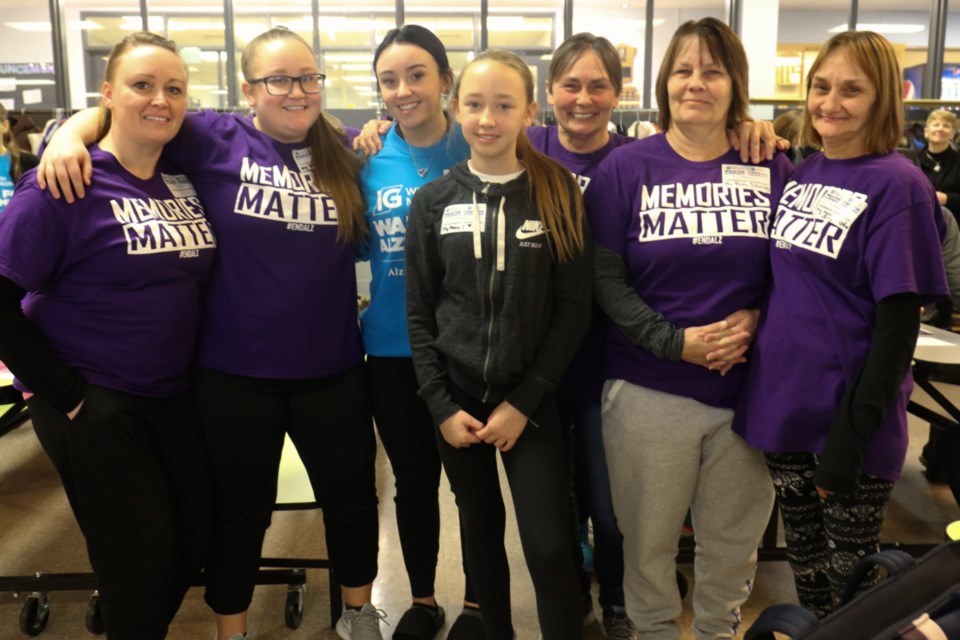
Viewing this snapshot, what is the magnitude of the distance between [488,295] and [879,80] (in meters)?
0.92

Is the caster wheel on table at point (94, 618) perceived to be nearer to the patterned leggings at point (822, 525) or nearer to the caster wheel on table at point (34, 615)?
the caster wheel on table at point (34, 615)

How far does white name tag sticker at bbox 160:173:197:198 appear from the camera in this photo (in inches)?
73.1

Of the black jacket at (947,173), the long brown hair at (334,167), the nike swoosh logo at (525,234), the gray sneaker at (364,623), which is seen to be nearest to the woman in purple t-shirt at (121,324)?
the long brown hair at (334,167)

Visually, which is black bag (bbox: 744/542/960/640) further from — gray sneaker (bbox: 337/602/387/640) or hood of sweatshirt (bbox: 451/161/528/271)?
gray sneaker (bbox: 337/602/387/640)

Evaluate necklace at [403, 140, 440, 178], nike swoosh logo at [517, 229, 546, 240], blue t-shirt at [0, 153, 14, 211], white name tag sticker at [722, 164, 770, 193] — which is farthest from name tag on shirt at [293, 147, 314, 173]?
blue t-shirt at [0, 153, 14, 211]

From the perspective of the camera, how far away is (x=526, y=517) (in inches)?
67.6

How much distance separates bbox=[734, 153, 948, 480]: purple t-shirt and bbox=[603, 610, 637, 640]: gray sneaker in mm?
795

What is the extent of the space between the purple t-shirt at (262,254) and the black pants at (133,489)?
205mm

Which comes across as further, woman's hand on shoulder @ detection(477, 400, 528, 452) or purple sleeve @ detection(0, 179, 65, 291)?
woman's hand on shoulder @ detection(477, 400, 528, 452)

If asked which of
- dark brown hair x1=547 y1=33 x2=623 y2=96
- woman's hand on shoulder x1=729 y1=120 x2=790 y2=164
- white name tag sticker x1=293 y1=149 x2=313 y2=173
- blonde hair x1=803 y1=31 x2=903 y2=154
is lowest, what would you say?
white name tag sticker x1=293 y1=149 x2=313 y2=173

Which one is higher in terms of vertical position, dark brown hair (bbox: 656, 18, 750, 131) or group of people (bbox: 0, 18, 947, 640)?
dark brown hair (bbox: 656, 18, 750, 131)

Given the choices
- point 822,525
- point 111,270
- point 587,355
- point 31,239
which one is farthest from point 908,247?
point 31,239

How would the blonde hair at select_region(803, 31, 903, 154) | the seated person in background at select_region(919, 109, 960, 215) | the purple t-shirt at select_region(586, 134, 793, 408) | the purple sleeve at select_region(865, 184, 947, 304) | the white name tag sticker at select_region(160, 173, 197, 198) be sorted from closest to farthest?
1. the purple sleeve at select_region(865, 184, 947, 304)
2. the blonde hair at select_region(803, 31, 903, 154)
3. the purple t-shirt at select_region(586, 134, 793, 408)
4. the white name tag sticker at select_region(160, 173, 197, 198)
5. the seated person in background at select_region(919, 109, 960, 215)

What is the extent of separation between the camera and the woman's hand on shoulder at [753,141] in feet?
5.75
